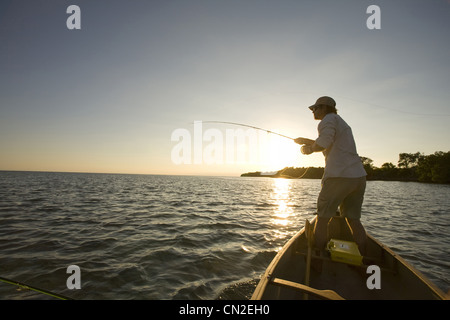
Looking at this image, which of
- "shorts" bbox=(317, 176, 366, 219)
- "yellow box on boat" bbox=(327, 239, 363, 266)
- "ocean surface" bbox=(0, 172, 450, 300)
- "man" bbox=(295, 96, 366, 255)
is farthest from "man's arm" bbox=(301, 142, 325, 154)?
"ocean surface" bbox=(0, 172, 450, 300)

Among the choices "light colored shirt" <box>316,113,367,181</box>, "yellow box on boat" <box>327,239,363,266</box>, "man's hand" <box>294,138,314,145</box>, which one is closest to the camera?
"yellow box on boat" <box>327,239,363,266</box>

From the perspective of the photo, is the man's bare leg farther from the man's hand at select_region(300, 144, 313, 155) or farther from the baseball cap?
the baseball cap

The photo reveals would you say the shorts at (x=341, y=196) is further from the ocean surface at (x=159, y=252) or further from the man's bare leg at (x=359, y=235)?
the ocean surface at (x=159, y=252)

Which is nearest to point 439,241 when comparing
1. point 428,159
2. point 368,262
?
point 368,262

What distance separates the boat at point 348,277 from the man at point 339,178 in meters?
0.37

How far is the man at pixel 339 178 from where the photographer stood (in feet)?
11.9

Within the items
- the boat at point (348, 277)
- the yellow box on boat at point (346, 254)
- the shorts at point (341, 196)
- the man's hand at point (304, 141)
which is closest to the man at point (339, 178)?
the shorts at point (341, 196)

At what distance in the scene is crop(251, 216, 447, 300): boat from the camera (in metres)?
2.82

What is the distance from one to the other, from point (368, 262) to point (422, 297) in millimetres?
1066

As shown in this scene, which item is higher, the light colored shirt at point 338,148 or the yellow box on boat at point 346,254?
the light colored shirt at point 338,148

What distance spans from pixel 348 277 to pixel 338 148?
2.33 metres

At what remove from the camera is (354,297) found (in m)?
3.34
